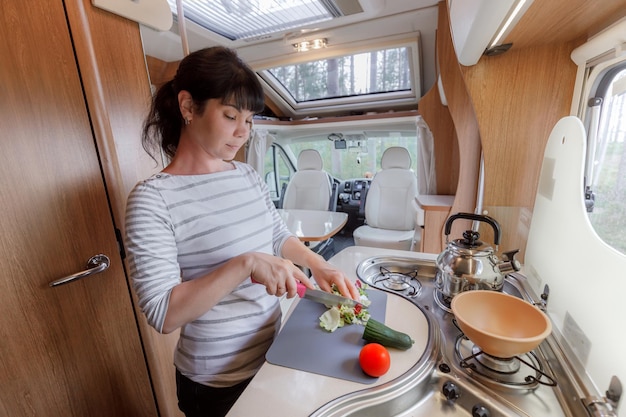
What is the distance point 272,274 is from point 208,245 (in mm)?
183

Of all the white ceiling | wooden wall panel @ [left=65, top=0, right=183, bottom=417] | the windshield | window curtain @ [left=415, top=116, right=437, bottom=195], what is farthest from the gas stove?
the windshield

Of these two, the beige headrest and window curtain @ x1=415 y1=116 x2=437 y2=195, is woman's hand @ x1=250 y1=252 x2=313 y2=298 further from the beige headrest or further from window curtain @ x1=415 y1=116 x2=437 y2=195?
the beige headrest

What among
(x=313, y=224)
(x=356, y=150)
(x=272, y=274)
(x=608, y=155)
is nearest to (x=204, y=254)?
(x=272, y=274)

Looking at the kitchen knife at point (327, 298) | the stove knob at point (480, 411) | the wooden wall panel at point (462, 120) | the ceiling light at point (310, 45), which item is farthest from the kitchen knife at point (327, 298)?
the ceiling light at point (310, 45)

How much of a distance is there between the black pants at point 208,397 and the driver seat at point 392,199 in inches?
91.9

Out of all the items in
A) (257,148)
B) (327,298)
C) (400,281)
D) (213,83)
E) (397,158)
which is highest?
(213,83)

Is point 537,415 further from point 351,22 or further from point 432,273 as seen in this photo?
point 351,22

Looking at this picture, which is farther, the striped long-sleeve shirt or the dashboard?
the dashboard

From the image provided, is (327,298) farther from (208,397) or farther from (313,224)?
(313,224)

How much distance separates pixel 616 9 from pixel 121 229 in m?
1.59

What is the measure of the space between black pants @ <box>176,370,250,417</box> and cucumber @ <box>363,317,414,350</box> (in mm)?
347

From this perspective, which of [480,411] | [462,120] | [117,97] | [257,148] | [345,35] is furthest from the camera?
[257,148]

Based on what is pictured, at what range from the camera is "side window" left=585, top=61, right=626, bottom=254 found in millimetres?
761

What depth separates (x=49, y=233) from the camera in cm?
84
